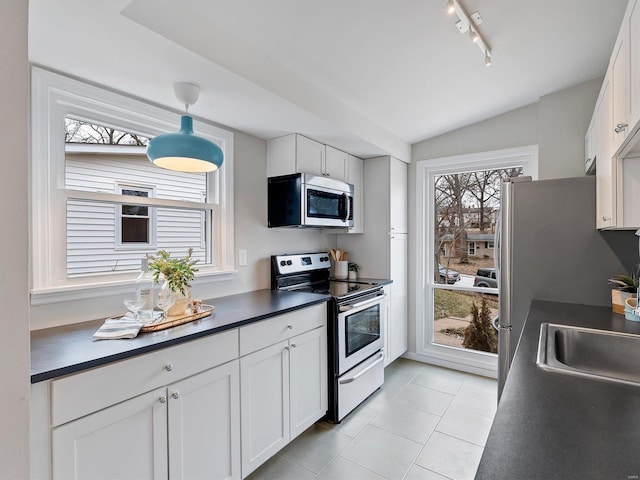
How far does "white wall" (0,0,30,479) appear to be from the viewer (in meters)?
0.71

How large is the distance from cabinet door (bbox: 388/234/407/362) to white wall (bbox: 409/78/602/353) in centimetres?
100

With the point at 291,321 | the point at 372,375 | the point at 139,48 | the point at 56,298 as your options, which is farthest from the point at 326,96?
the point at 372,375

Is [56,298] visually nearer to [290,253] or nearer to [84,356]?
[84,356]

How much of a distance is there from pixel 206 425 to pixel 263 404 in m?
0.36

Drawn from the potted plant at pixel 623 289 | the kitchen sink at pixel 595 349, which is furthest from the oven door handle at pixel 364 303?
the potted plant at pixel 623 289

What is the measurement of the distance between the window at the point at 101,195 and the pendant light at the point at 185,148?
0.36m

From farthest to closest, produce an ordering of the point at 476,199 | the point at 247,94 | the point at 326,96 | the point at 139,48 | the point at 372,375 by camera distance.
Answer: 1. the point at 476,199
2. the point at 372,375
3. the point at 326,96
4. the point at 247,94
5. the point at 139,48

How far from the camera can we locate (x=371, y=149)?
9.73 feet

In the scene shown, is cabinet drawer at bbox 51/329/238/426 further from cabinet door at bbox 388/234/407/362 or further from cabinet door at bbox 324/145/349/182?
cabinet door at bbox 388/234/407/362

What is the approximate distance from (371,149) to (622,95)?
1863 millimetres

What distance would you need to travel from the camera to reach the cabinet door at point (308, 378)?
79.8 inches

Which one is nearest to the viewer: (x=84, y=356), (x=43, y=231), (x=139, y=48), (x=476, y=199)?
(x=84, y=356)

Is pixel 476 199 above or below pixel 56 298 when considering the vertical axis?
above

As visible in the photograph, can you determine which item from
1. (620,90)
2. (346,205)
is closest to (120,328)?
(346,205)
